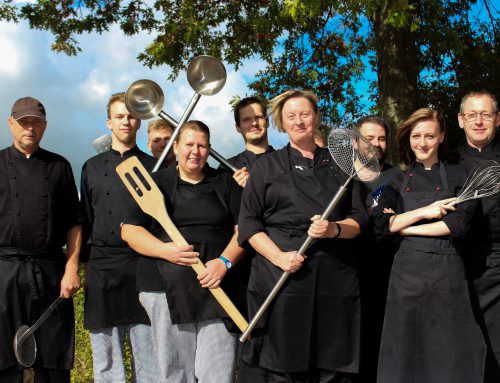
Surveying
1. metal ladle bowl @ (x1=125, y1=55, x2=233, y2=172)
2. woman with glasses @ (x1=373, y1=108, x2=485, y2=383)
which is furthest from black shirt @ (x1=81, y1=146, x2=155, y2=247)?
woman with glasses @ (x1=373, y1=108, x2=485, y2=383)

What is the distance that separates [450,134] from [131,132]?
5.61m

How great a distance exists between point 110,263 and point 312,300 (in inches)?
59.6

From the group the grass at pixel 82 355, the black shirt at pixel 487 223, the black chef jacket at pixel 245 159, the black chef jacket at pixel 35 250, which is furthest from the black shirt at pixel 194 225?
the grass at pixel 82 355

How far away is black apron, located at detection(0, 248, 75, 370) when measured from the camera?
401 centimetres

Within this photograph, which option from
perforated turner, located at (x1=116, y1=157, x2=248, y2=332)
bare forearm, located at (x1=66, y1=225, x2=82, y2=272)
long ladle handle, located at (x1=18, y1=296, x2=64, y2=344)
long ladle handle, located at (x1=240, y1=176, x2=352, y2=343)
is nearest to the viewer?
long ladle handle, located at (x1=240, y1=176, x2=352, y2=343)

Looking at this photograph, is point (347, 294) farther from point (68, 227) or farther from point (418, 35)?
point (418, 35)

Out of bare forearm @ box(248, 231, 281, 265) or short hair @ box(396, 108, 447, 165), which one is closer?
bare forearm @ box(248, 231, 281, 265)

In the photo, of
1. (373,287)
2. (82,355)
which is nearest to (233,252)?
(373,287)

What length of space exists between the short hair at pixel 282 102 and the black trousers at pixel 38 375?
2318 millimetres

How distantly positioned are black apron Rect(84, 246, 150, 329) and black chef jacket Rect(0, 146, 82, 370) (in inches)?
10.5

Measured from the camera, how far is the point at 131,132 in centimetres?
436

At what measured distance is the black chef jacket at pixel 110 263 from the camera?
13.5 ft

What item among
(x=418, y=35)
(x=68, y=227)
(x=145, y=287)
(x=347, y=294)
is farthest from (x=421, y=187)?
(x=418, y=35)

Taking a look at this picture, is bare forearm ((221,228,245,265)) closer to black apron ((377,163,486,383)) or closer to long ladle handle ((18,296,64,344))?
black apron ((377,163,486,383))
